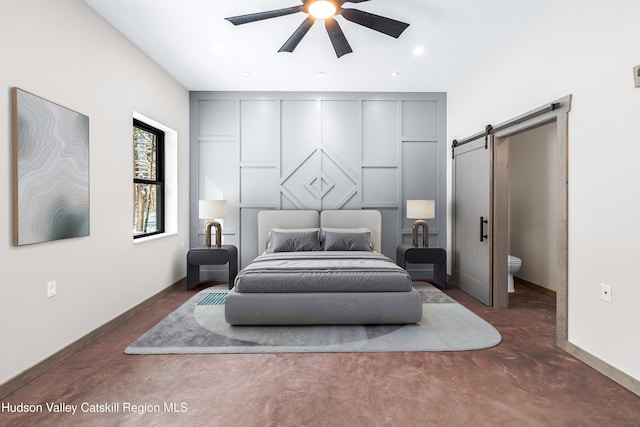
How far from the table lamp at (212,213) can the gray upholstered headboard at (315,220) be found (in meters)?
0.59

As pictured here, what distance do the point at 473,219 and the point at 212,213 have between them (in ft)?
11.3

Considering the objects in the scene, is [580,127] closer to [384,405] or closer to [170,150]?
[384,405]

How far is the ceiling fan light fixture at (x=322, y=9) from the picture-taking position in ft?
8.09

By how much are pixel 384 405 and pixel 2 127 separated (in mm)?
2878

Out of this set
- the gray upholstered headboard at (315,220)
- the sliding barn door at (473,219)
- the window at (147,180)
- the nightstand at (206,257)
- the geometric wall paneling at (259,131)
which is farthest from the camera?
the geometric wall paneling at (259,131)

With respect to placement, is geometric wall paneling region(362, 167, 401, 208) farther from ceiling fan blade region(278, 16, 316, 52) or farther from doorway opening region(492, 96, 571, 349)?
ceiling fan blade region(278, 16, 316, 52)

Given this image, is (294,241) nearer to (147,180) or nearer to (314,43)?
(147,180)

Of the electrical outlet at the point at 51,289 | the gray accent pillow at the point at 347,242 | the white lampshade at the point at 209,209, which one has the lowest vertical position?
the electrical outlet at the point at 51,289

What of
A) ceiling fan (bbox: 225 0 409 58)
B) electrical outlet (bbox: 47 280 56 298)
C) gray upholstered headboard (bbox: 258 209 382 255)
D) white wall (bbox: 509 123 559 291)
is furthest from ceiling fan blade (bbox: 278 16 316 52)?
white wall (bbox: 509 123 559 291)

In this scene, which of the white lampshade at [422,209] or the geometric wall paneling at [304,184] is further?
the geometric wall paneling at [304,184]

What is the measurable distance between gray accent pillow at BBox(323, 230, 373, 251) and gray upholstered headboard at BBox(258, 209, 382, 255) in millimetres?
503

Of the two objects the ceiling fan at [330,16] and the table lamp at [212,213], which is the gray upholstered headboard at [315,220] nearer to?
the table lamp at [212,213]

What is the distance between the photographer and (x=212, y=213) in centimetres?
459

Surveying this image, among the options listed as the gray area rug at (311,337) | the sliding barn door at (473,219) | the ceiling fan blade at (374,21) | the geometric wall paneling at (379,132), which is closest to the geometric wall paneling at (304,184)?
the geometric wall paneling at (379,132)
